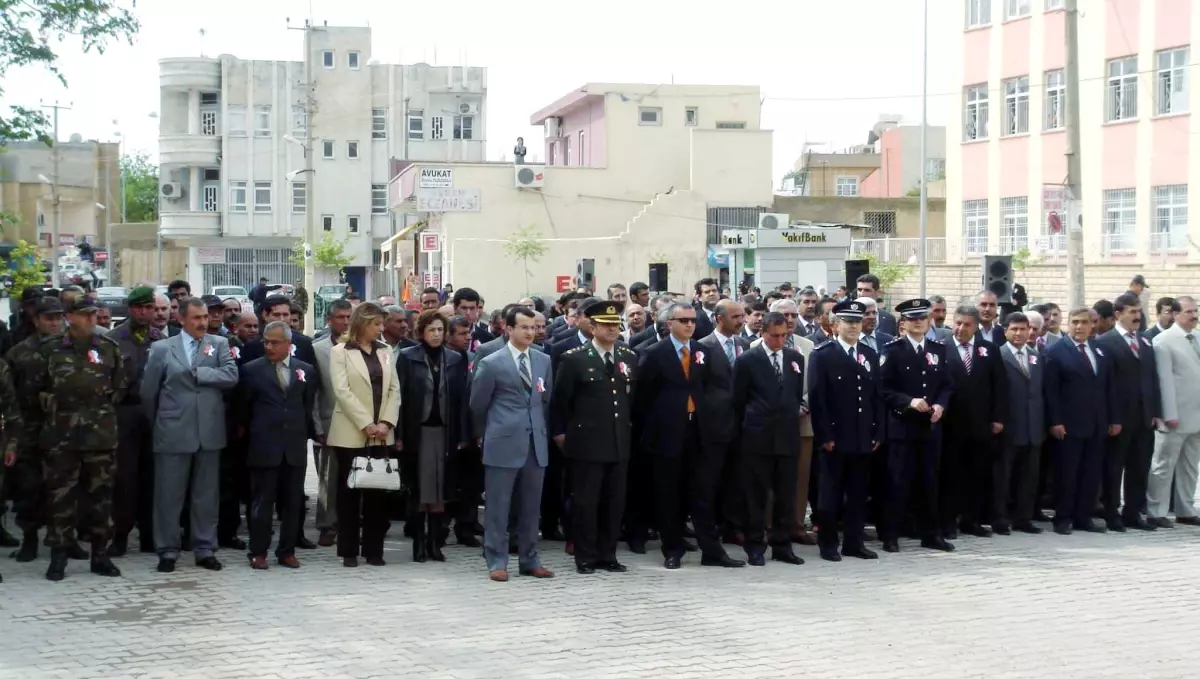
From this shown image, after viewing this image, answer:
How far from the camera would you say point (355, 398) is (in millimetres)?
11039

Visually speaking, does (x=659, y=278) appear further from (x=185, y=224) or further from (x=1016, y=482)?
(x=185, y=224)

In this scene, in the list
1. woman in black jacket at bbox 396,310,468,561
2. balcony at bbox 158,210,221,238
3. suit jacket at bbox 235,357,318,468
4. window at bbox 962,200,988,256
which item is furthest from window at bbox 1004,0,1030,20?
balcony at bbox 158,210,221,238

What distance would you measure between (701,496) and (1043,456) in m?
4.23

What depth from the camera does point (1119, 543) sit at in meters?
12.5

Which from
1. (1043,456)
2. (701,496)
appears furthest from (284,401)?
(1043,456)

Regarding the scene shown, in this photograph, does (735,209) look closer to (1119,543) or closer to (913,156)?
(913,156)

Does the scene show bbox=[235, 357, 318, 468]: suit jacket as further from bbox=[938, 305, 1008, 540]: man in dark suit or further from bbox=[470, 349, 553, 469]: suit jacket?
bbox=[938, 305, 1008, 540]: man in dark suit

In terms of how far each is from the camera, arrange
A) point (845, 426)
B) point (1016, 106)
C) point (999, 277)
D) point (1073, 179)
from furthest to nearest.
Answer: point (1016, 106) < point (1073, 179) < point (999, 277) < point (845, 426)

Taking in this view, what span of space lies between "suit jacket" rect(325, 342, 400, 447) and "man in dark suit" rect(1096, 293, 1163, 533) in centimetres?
682

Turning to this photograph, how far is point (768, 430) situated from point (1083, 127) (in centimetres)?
3385

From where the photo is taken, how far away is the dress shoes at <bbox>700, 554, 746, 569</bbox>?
11.4 m

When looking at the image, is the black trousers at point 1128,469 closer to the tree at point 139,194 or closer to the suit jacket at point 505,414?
the suit jacket at point 505,414

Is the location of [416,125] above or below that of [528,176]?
above

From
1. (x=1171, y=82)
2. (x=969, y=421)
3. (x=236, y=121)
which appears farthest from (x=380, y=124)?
(x=969, y=421)
